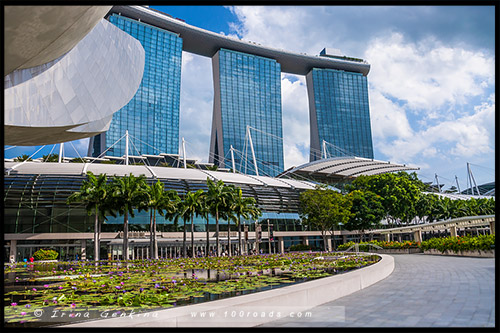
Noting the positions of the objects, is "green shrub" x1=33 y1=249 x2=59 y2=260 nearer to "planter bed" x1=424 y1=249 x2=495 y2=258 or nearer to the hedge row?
the hedge row

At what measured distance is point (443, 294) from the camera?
12.8m

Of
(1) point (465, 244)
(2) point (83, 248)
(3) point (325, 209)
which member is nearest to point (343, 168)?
(3) point (325, 209)

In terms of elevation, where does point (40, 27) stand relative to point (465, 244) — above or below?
above

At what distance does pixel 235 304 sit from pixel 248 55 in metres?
170

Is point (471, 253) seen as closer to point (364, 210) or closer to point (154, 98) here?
point (364, 210)

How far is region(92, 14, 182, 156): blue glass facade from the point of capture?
145 m

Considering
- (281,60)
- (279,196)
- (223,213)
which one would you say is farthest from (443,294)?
(281,60)

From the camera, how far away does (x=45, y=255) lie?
168ft

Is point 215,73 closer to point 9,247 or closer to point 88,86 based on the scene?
point 9,247

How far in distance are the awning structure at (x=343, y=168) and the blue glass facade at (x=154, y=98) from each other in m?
62.8

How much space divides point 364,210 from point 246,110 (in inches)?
3987

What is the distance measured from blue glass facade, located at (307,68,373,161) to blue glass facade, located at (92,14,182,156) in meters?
62.2

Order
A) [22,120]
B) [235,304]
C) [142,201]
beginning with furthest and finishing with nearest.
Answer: [142,201] < [22,120] < [235,304]

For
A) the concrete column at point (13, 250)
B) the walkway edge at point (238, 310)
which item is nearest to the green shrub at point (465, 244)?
the walkway edge at point (238, 310)
